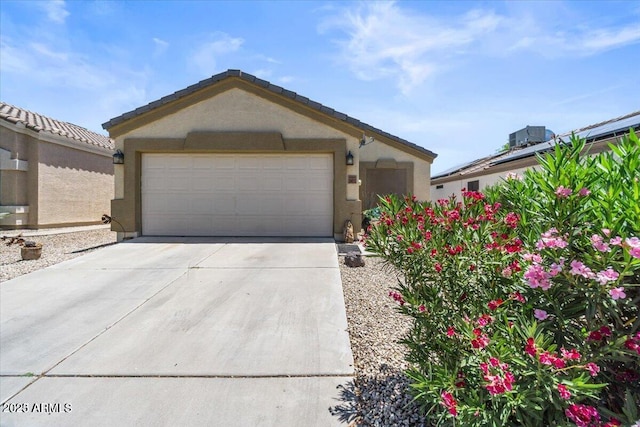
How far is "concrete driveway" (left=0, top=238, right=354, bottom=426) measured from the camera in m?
2.73

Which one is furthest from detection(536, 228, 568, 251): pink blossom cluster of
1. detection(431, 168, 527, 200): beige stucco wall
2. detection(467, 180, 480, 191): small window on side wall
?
detection(467, 180, 480, 191): small window on side wall

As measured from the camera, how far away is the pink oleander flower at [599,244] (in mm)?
1637

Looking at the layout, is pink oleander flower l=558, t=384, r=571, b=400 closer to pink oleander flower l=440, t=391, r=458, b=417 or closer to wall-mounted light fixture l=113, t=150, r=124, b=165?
pink oleander flower l=440, t=391, r=458, b=417

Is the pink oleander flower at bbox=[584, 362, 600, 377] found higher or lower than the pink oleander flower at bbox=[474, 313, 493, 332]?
lower

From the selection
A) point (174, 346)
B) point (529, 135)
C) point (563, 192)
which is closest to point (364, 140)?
point (174, 346)

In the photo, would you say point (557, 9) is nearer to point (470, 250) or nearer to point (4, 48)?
point (470, 250)

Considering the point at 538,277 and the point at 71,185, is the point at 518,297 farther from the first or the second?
the point at 71,185

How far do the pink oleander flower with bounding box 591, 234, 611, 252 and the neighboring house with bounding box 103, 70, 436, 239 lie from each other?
8300 mm

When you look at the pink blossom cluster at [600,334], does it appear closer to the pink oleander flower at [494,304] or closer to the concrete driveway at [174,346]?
Answer: the pink oleander flower at [494,304]

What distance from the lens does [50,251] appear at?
9.22 metres

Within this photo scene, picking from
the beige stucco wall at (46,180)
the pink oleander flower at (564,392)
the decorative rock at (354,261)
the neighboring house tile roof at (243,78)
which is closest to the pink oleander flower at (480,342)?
the pink oleander flower at (564,392)

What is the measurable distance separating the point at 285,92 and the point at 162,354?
818cm

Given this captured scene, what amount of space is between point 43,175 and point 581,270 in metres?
17.6

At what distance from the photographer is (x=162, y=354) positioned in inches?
140
